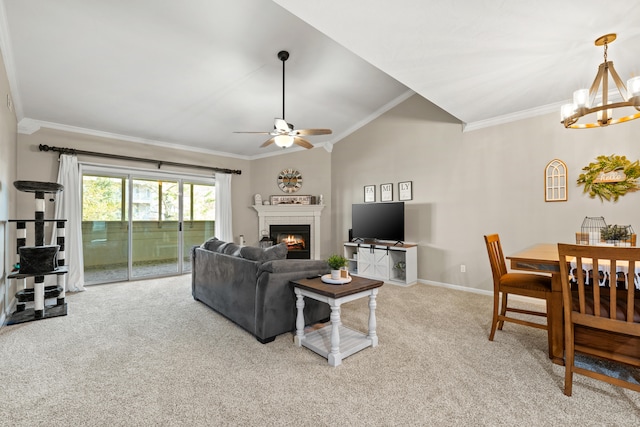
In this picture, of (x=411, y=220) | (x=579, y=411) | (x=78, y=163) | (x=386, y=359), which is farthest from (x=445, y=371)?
(x=78, y=163)

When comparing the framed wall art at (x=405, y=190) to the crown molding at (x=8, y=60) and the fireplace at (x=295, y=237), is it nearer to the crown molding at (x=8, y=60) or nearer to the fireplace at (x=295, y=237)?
the fireplace at (x=295, y=237)

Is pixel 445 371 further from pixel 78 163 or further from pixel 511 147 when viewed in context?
pixel 78 163

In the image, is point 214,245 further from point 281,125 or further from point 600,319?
point 600,319

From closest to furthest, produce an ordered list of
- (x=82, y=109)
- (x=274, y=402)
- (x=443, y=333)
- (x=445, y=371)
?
(x=274, y=402)
(x=445, y=371)
(x=443, y=333)
(x=82, y=109)

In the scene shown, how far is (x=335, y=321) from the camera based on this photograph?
7.66 ft

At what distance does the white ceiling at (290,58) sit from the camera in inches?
90.7

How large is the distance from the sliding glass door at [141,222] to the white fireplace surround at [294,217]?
1.07 m

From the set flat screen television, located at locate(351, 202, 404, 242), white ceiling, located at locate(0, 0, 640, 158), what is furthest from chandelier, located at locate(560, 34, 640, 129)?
flat screen television, located at locate(351, 202, 404, 242)

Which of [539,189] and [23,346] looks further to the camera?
[539,189]

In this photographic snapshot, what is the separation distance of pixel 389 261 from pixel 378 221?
74 cm

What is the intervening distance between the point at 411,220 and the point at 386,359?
3241 millimetres

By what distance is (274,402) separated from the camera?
1862mm

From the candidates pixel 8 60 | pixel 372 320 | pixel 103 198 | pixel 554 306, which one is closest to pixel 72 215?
pixel 103 198

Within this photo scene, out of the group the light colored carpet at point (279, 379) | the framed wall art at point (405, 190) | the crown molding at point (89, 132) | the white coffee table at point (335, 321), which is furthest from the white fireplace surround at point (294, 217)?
the white coffee table at point (335, 321)
